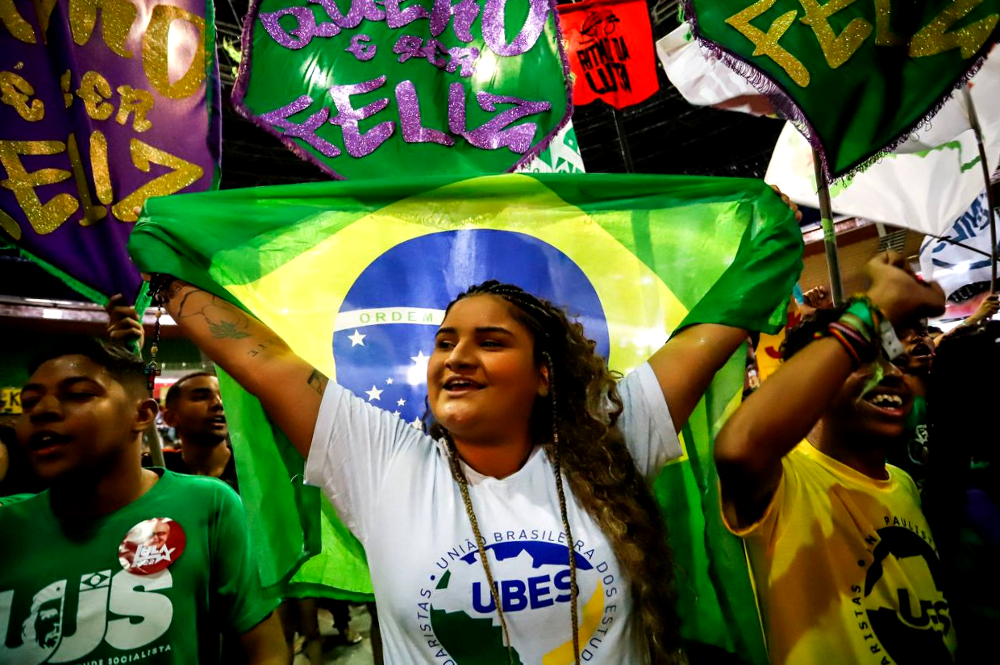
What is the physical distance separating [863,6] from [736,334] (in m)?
1.38

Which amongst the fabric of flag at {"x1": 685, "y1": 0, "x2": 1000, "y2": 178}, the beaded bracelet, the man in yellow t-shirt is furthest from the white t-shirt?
the fabric of flag at {"x1": 685, "y1": 0, "x2": 1000, "y2": 178}

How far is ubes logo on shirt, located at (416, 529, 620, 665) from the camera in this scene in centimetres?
112

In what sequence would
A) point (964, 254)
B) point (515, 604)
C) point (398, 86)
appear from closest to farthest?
1. point (515, 604)
2. point (398, 86)
3. point (964, 254)

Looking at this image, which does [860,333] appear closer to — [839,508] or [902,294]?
[902,294]

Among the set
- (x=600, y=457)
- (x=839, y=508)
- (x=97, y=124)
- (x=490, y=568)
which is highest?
(x=97, y=124)

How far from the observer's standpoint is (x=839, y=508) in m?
1.42

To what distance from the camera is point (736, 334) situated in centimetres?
141

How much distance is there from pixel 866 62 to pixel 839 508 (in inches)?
57.5

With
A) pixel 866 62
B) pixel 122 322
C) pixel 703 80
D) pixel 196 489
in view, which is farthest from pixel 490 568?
pixel 703 80

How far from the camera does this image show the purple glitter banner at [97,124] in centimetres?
192

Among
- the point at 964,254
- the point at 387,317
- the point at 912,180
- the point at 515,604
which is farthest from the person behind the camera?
the point at 964,254

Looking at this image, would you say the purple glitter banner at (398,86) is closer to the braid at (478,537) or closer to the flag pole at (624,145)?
the braid at (478,537)

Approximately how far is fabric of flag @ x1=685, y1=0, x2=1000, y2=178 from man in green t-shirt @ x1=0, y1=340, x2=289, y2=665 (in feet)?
7.06

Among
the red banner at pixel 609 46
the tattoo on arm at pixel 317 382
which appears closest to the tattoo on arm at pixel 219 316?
the tattoo on arm at pixel 317 382
